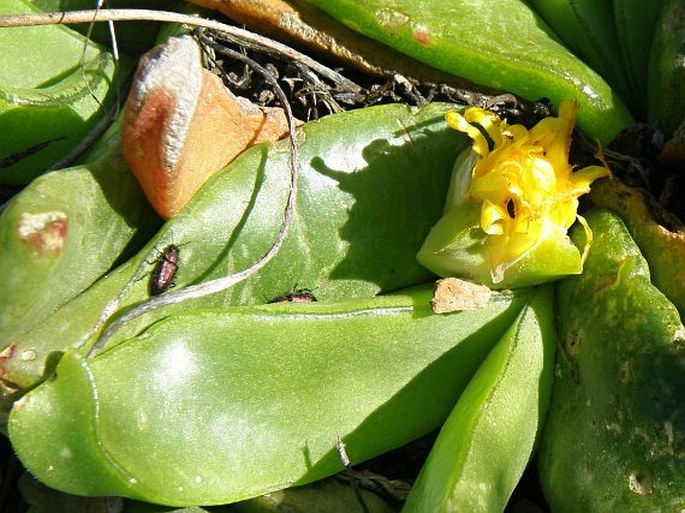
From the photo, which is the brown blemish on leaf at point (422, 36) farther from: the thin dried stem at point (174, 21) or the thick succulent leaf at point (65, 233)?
the thick succulent leaf at point (65, 233)

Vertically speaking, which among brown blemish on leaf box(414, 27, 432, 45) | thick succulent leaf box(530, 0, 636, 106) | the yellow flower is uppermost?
brown blemish on leaf box(414, 27, 432, 45)

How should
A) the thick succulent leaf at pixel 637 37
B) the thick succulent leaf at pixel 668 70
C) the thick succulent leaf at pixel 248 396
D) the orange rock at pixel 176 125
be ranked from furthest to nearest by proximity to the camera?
1. the thick succulent leaf at pixel 637 37
2. the thick succulent leaf at pixel 668 70
3. the orange rock at pixel 176 125
4. the thick succulent leaf at pixel 248 396

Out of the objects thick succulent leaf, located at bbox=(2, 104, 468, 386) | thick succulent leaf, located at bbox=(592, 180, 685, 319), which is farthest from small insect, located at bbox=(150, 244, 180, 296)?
thick succulent leaf, located at bbox=(592, 180, 685, 319)

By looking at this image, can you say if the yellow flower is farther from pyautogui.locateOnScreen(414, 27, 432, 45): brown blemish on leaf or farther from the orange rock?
the orange rock

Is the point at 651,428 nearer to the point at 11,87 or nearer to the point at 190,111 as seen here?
the point at 190,111

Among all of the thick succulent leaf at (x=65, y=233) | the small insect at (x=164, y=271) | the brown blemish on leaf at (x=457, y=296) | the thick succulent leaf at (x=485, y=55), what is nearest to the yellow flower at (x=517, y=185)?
the brown blemish on leaf at (x=457, y=296)

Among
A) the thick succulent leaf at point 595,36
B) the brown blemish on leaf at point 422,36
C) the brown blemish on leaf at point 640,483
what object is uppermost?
the brown blemish on leaf at point 422,36

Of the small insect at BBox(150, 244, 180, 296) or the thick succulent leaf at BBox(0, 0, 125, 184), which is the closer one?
the small insect at BBox(150, 244, 180, 296)
